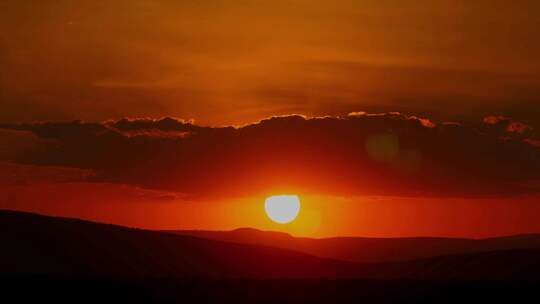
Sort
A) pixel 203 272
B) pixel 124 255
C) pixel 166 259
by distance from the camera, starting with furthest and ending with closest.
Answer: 1. pixel 166 259
2. pixel 203 272
3. pixel 124 255

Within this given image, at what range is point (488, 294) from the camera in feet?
189

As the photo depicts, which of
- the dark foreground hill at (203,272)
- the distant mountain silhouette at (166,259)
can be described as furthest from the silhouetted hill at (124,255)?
the dark foreground hill at (203,272)

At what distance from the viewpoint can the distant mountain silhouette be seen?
251 ft

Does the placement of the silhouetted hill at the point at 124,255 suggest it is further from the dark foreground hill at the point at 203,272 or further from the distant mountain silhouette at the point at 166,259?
the dark foreground hill at the point at 203,272

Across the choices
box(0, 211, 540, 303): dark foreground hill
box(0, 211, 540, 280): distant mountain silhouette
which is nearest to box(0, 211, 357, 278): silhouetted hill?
box(0, 211, 540, 280): distant mountain silhouette

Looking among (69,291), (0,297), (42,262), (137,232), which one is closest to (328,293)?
(69,291)

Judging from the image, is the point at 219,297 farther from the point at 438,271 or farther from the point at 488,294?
the point at 438,271

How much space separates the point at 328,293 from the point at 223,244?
41.8 m

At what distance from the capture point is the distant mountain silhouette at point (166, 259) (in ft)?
251

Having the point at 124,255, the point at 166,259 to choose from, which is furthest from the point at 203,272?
the point at 124,255

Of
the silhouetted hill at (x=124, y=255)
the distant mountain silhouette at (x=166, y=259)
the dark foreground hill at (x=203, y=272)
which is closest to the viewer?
the dark foreground hill at (x=203, y=272)

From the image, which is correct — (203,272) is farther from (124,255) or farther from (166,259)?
(124,255)

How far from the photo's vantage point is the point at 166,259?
86312mm

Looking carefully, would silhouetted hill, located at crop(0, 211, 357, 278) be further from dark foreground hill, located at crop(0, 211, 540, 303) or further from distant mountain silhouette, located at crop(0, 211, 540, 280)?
dark foreground hill, located at crop(0, 211, 540, 303)
